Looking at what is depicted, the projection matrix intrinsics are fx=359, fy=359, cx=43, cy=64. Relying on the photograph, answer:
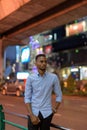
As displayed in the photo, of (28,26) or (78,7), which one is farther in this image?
(28,26)

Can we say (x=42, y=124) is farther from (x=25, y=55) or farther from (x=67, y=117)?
(x=25, y=55)

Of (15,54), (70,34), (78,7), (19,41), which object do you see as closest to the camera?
(78,7)

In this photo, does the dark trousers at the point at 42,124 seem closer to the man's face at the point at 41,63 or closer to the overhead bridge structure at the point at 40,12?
the man's face at the point at 41,63

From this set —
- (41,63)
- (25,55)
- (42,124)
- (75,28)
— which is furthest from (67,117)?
(25,55)

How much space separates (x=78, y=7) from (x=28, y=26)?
35.5 ft

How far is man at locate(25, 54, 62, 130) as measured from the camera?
4.85m

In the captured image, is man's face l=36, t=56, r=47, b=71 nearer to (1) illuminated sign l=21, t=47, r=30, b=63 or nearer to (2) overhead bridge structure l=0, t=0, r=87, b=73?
(2) overhead bridge structure l=0, t=0, r=87, b=73

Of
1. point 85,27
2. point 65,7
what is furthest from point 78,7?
point 85,27

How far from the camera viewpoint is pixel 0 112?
643 centimetres

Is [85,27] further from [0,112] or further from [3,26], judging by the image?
[0,112]

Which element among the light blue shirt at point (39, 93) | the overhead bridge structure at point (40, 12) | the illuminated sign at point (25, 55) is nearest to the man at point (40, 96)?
the light blue shirt at point (39, 93)

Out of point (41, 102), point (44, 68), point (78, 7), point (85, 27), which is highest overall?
point (85, 27)

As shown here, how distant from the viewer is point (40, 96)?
491cm

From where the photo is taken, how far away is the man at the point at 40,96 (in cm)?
485
